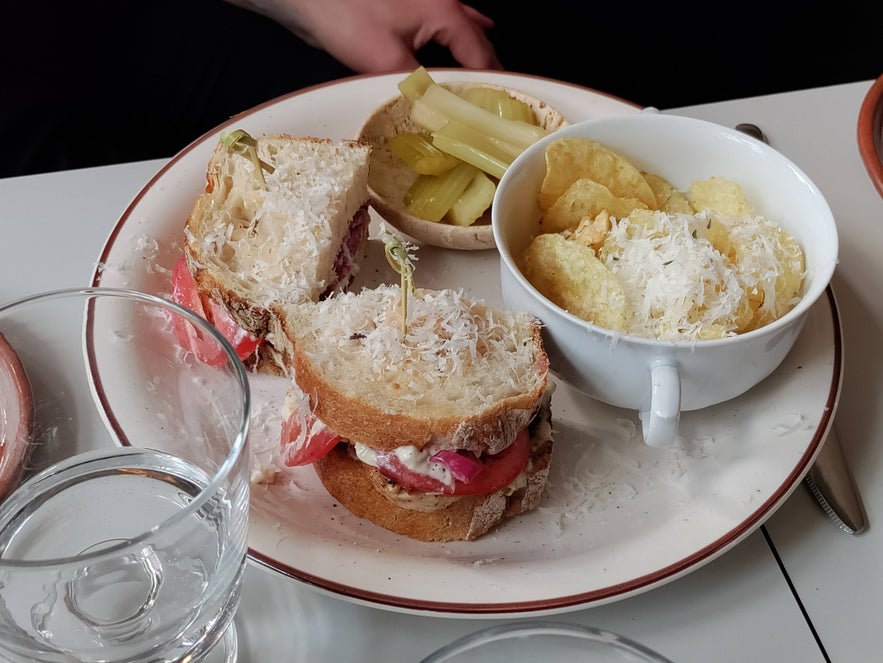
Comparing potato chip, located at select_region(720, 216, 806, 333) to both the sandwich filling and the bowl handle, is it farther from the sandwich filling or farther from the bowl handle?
the sandwich filling

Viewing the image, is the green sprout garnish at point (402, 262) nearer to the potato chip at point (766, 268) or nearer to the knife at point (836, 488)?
the potato chip at point (766, 268)

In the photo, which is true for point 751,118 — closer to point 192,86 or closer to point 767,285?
point 767,285

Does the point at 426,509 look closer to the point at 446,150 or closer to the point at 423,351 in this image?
the point at 423,351

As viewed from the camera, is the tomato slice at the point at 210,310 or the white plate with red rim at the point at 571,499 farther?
the tomato slice at the point at 210,310

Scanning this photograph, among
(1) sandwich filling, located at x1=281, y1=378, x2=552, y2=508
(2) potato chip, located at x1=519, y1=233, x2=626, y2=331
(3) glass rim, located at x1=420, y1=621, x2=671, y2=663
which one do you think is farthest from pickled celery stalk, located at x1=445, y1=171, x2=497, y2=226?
(3) glass rim, located at x1=420, y1=621, x2=671, y2=663

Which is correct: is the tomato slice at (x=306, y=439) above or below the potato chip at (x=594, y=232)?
below

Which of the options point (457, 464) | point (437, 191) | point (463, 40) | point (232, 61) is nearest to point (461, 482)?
point (457, 464)

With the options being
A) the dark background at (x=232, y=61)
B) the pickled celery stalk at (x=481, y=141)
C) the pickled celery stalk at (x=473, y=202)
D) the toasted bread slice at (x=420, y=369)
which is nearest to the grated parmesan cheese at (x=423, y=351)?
the toasted bread slice at (x=420, y=369)
